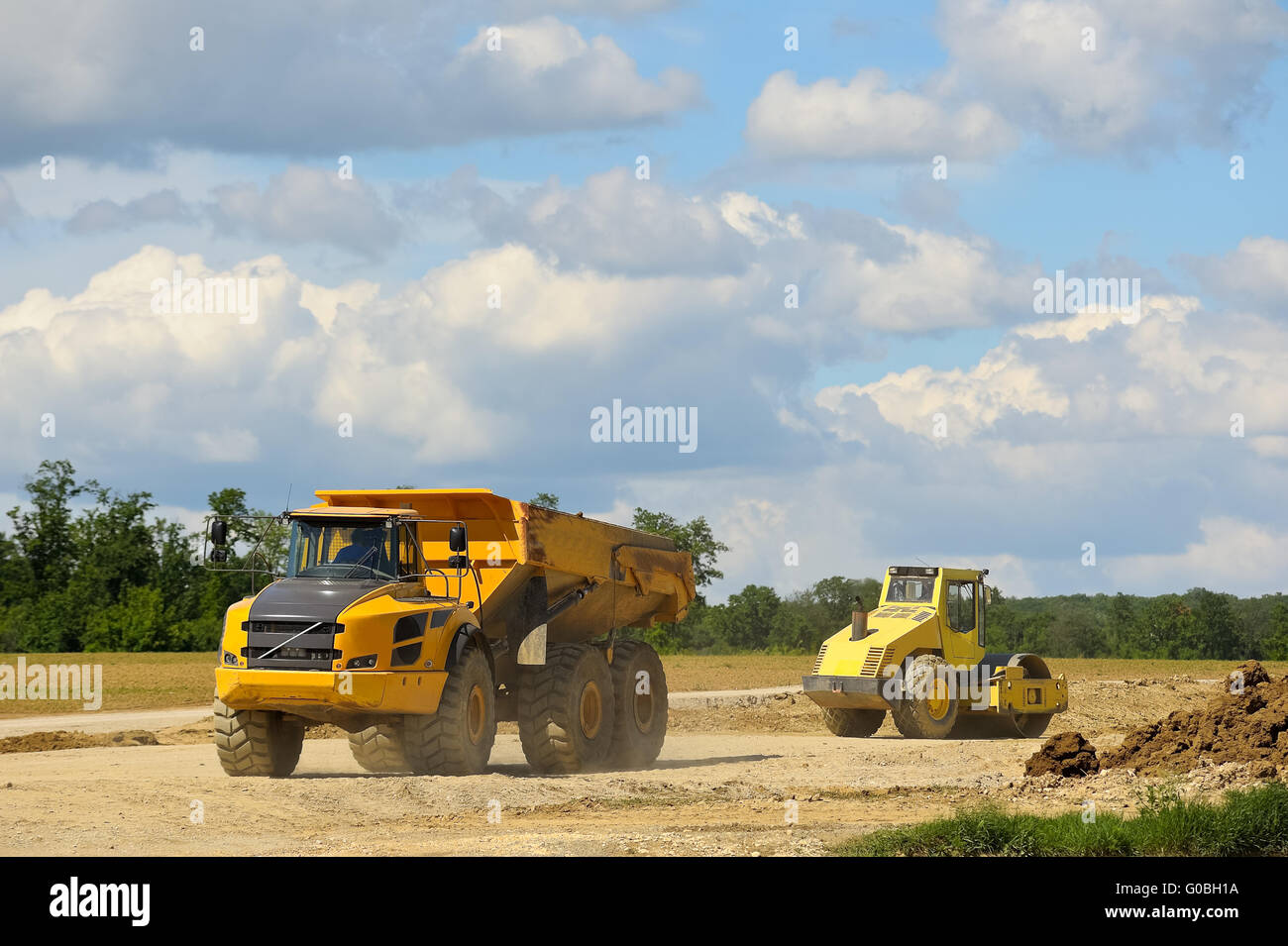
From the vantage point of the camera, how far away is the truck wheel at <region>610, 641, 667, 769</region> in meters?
22.9

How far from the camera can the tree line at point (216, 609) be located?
230ft

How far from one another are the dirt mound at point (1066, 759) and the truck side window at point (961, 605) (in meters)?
7.32

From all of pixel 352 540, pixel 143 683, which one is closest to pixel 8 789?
pixel 352 540

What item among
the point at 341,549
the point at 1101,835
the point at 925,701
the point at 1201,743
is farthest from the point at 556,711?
the point at 925,701

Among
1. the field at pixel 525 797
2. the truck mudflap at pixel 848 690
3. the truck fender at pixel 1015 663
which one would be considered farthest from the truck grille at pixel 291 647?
the truck fender at pixel 1015 663

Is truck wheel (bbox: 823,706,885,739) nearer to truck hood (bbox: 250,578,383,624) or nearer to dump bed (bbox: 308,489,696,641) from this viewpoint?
dump bed (bbox: 308,489,696,641)

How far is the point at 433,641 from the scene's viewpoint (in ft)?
61.0

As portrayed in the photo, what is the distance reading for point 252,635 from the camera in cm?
1794

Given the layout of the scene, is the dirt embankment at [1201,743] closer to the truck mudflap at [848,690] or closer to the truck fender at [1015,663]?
the truck mudflap at [848,690]

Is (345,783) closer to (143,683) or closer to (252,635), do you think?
(252,635)

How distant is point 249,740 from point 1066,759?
10144 mm

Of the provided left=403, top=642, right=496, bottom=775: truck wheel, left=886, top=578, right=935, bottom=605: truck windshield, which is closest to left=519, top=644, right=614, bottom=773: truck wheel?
left=403, top=642, right=496, bottom=775: truck wheel
